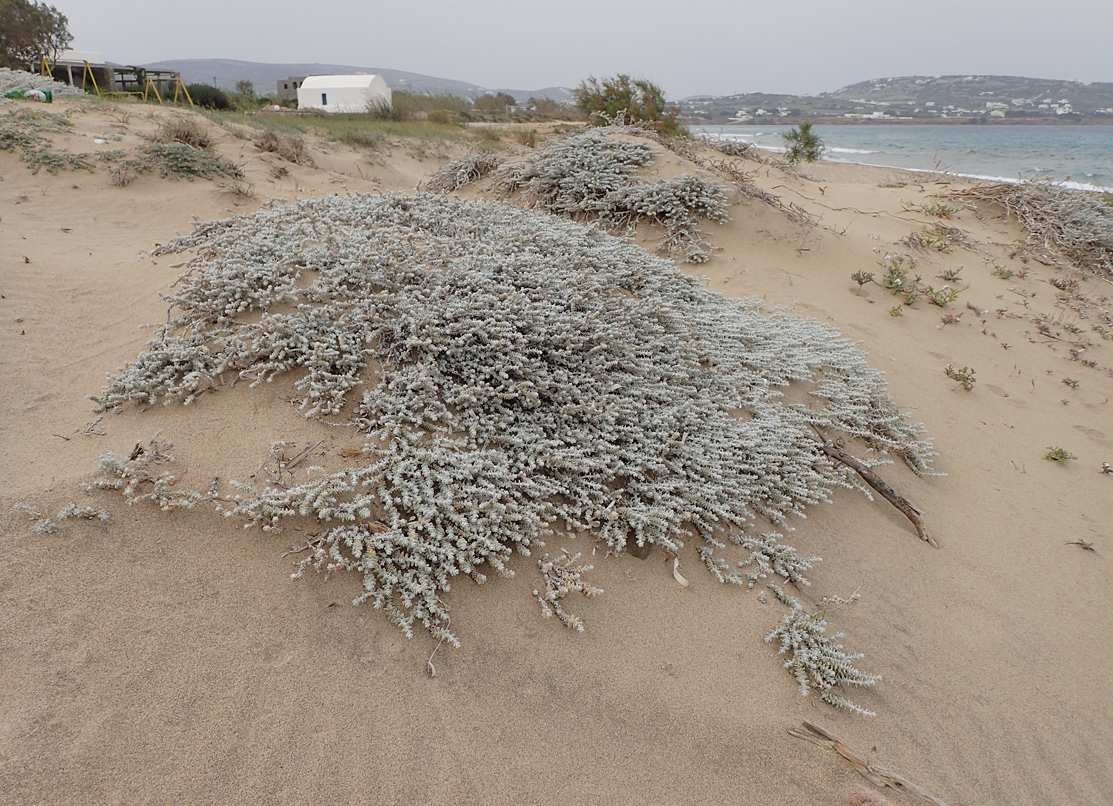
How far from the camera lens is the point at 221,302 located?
3.19 m

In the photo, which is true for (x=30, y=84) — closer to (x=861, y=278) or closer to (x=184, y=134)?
(x=184, y=134)

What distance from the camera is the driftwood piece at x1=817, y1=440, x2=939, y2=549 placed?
11.0ft

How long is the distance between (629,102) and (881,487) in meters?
10.8

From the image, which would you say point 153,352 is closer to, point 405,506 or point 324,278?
point 324,278

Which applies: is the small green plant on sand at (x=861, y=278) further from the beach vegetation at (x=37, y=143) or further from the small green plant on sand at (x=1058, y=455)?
the beach vegetation at (x=37, y=143)

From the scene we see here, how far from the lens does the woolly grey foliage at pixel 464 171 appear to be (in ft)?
29.1

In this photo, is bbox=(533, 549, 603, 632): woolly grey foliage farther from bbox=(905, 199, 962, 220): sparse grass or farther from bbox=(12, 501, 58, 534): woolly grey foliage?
bbox=(905, 199, 962, 220): sparse grass

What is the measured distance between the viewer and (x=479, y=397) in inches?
115

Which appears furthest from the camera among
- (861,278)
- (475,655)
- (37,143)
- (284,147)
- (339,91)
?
(339,91)

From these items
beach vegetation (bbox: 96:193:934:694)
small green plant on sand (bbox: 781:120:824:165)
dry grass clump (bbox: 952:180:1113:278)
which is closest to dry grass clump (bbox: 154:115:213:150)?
beach vegetation (bbox: 96:193:934:694)

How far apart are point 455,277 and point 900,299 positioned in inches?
210

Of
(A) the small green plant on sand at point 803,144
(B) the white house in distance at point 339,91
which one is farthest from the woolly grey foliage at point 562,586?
(B) the white house in distance at point 339,91

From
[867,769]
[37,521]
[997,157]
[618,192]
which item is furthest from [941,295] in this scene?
[997,157]

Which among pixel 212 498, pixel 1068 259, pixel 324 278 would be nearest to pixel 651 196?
pixel 324 278
